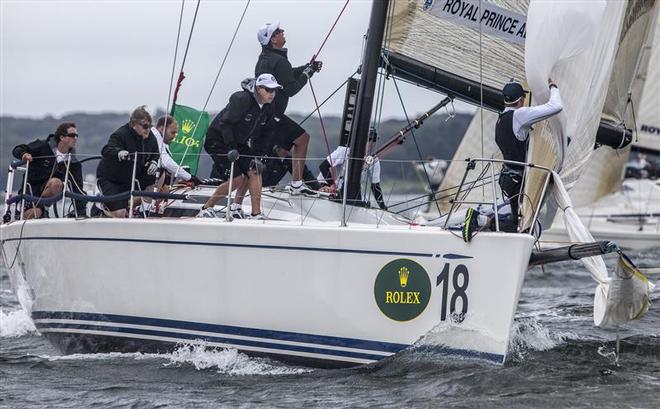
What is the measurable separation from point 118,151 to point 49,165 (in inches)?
44.9

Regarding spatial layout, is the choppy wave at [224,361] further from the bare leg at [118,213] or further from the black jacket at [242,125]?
the black jacket at [242,125]

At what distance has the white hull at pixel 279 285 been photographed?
8.15m

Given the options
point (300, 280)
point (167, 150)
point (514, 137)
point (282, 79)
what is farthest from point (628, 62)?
point (167, 150)

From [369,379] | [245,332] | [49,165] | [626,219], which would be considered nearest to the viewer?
[369,379]

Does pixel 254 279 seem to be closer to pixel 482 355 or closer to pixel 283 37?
pixel 482 355

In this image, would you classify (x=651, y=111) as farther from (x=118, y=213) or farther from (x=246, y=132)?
(x=118, y=213)

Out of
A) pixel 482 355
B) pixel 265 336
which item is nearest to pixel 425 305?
pixel 482 355

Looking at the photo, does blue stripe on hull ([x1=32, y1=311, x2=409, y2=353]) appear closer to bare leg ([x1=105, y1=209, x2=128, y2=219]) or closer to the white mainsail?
bare leg ([x1=105, y1=209, x2=128, y2=219])

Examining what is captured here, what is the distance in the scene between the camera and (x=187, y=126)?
472 inches

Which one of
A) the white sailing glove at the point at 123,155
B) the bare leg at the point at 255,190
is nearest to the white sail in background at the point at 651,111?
the bare leg at the point at 255,190

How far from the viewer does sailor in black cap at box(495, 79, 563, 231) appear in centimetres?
851

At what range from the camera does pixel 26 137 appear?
3413 inches

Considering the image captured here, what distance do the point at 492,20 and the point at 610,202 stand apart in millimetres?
13415

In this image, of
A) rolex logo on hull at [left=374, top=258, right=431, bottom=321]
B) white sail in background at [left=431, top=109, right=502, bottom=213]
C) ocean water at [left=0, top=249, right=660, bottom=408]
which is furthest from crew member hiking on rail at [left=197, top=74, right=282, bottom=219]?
white sail in background at [left=431, top=109, right=502, bottom=213]
